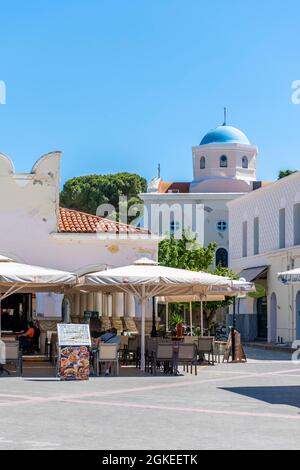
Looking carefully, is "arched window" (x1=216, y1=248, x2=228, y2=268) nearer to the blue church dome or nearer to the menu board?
the blue church dome

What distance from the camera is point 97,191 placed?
3438 inches

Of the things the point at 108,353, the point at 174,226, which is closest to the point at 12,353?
the point at 108,353

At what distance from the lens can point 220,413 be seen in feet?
47.1

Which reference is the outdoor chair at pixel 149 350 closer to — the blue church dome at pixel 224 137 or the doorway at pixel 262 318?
the doorway at pixel 262 318

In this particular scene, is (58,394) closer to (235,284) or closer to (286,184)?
(235,284)

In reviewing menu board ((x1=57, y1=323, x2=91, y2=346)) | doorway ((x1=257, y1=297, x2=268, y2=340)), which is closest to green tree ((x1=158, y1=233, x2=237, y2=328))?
doorway ((x1=257, y1=297, x2=268, y2=340))

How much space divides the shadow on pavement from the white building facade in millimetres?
22282

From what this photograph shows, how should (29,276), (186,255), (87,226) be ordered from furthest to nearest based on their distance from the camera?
1. (186,255)
2. (87,226)
3. (29,276)

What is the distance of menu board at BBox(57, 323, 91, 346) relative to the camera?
21.2 metres

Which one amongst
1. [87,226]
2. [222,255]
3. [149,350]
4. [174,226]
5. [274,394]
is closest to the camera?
[274,394]

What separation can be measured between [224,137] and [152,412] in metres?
70.6

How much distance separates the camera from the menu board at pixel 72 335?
21188 mm

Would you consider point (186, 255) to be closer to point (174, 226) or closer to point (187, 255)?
point (187, 255)
